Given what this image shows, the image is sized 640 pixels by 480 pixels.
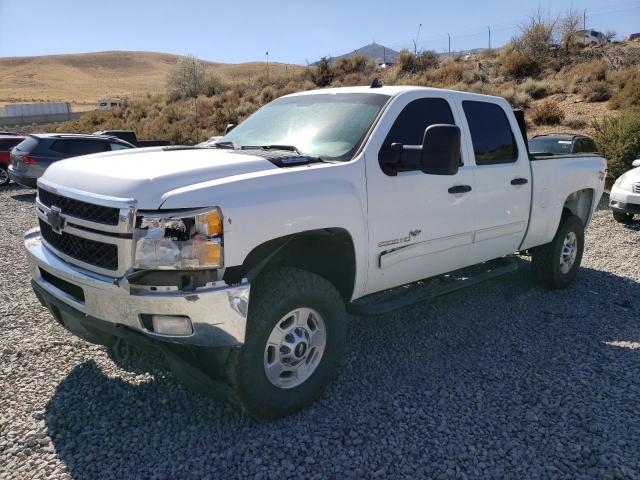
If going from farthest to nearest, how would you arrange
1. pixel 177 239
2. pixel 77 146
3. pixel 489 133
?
pixel 77 146, pixel 489 133, pixel 177 239

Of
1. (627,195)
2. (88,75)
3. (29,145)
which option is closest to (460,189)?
(627,195)

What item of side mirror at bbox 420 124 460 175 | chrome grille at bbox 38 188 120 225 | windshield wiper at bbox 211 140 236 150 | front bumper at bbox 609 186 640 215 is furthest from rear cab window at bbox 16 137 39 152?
front bumper at bbox 609 186 640 215

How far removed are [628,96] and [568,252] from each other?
15680 millimetres

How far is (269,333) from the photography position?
3182mm

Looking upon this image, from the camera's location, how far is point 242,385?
3.11m

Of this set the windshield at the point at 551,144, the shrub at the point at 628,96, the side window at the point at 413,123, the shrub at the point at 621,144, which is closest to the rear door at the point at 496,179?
the side window at the point at 413,123

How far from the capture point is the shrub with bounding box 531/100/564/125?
1925 centimetres

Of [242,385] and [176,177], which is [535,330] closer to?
[242,385]

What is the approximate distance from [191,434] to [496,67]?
28247 millimetres

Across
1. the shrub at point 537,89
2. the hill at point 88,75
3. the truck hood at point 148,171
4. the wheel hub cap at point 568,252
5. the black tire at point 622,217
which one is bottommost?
the black tire at point 622,217

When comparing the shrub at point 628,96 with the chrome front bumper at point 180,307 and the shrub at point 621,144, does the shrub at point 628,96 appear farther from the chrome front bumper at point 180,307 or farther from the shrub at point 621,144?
the chrome front bumper at point 180,307

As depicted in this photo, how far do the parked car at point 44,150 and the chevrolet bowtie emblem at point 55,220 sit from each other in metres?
11.0

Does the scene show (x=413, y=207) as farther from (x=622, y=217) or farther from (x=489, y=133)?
(x=622, y=217)

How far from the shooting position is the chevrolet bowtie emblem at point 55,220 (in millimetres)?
3309
